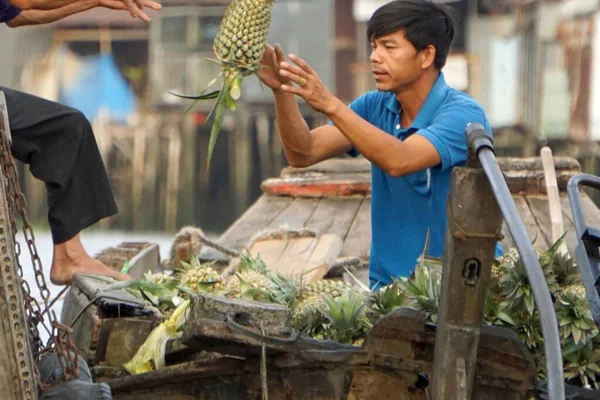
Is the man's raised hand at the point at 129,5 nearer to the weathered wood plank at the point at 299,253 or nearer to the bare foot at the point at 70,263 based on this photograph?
the bare foot at the point at 70,263

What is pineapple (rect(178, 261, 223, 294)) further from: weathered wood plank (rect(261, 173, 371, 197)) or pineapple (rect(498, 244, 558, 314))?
weathered wood plank (rect(261, 173, 371, 197))

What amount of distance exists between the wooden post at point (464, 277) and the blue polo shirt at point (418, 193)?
1.24m

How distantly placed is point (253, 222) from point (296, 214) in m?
0.26

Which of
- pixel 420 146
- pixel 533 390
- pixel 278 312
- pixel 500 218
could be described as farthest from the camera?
pixel 420 146

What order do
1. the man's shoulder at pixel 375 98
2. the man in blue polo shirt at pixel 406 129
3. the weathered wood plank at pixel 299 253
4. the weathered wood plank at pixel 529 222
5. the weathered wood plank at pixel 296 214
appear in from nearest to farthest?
1. the man in blue polo shirt at pixel 406 129
2. the man's shoulder at pixel 375 98
3. the weathered wood plank at pixel 299 253
4. the weathered wood plank at pixel 529 222
5. the weathered wood plank at pixel 296 214

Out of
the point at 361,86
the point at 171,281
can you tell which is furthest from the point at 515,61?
the point at 171,281

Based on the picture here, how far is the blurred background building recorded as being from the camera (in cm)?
2462

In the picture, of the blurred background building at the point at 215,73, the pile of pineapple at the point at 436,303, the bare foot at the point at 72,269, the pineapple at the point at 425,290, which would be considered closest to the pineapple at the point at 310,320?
the pile of pineapple at the point at 436,303

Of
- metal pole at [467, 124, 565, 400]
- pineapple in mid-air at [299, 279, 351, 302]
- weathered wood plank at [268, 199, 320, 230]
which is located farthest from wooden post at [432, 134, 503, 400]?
weathered wood plank at [268, 199, 320, 230]

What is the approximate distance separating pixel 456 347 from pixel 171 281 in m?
1.38

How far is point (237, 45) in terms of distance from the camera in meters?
3.40

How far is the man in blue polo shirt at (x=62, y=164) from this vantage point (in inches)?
166

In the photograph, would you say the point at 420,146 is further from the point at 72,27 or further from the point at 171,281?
the point at 72,27

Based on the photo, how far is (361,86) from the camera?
2481 cm
